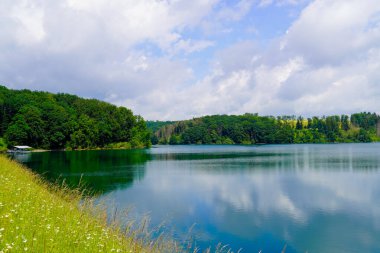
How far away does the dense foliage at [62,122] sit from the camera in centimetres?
10238

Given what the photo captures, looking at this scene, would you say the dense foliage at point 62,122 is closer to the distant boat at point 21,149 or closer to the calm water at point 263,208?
the distant boat at point 21,149

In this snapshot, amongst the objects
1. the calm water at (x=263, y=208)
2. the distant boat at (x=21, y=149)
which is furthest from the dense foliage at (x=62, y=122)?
the calm water at (x=263, y=208)

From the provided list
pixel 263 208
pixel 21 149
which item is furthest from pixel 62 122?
pixel 263 208

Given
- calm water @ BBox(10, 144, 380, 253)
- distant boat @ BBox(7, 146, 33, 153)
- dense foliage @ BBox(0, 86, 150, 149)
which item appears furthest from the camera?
dense foliage @ BBox(0, 86, 150, 149)

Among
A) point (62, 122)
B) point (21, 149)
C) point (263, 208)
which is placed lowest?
point (263, 208)

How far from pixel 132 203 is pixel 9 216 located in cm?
1523

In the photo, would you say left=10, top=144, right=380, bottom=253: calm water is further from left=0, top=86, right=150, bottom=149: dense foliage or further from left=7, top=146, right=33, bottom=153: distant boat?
left=0, top=86, right=150, bottom=149: dense foliage

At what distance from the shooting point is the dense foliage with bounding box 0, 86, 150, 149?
102 meters

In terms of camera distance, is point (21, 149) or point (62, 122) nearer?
point (21, 149)

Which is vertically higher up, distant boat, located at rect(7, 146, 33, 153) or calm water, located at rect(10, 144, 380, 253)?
distant boat, located at rect(7, 146, 33, 153)

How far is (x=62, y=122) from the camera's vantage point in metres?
110

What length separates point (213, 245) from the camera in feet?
50.6

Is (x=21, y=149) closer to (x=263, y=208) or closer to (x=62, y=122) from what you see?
(x=62, y=122)

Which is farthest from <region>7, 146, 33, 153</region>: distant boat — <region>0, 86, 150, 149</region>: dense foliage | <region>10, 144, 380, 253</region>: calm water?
<region>10, 144, 380, 253</region>: calm water
